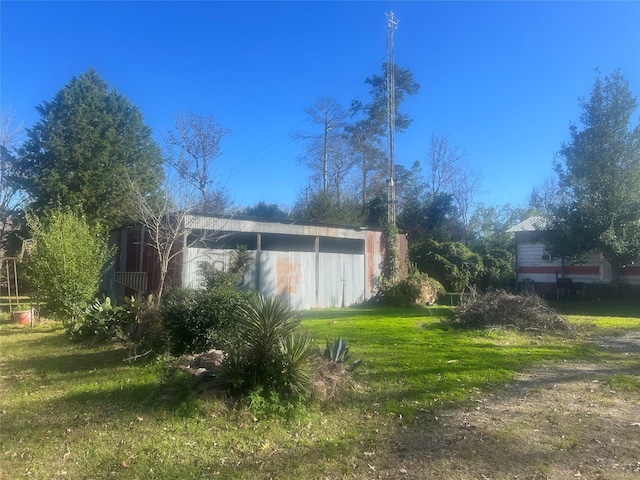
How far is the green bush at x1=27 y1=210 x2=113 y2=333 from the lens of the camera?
34.3 ft

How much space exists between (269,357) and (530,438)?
9.45 feet

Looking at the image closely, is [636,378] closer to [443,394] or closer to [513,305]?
[443,394]

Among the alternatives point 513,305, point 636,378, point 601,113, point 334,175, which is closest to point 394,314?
point 513,305

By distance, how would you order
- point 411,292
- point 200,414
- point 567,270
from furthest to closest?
point 567,270 → point 411,292 → point 200,414

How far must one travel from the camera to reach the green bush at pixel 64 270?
34.3ft

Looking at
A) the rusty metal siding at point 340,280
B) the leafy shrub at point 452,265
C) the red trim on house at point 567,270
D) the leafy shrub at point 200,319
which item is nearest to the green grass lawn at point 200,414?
the leafy shrub at point 200,319

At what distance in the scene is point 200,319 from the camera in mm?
6875

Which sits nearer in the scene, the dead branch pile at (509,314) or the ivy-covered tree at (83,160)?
the dead branch pile at (509,314)

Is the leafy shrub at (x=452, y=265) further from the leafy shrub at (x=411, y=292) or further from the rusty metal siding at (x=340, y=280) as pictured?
the rusty metal siding at (x=340, y=280)

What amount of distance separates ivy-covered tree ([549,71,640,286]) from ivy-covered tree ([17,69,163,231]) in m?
18.8

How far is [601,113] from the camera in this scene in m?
18.9

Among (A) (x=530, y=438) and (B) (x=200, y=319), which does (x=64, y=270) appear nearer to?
(B) (x=200, y=319)

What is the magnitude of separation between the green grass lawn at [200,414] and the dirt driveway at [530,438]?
0.97 feet

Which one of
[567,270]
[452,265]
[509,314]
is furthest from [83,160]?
[567,270]
